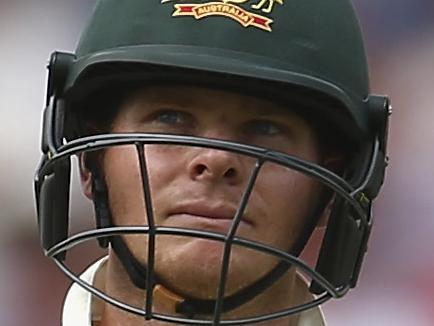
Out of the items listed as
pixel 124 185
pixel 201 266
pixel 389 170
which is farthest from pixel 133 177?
pixel 389 170

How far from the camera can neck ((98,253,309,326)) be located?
1445 millimetres

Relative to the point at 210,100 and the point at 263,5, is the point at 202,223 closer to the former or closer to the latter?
the point at 210,100

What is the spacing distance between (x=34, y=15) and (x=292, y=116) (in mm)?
1402

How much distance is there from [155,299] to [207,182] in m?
0.14

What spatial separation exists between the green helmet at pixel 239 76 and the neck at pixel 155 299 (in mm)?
26

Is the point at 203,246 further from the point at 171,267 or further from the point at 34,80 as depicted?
the point at 34,80

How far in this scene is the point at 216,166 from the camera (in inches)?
53.6

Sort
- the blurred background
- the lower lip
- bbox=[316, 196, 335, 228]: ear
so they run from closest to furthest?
the lower lip
bbox=[316, 196, 335, 228]: ear
the blurred background

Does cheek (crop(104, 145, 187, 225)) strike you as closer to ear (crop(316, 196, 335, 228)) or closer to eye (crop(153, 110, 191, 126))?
eye (crop(153, 110, 191, 126))

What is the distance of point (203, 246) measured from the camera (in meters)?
1.36

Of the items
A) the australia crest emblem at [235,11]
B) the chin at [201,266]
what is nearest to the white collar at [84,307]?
the chin at [201,266]

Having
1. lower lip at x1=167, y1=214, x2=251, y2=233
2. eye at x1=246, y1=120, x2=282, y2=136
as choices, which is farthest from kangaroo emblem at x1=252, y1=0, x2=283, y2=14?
lower lip at x1=167, y1=214, x2=251, y2=233

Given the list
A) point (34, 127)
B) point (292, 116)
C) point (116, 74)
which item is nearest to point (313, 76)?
point (292, 116)

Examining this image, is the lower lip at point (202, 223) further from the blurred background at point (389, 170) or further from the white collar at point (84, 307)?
the blurred background at point (389, 170)
